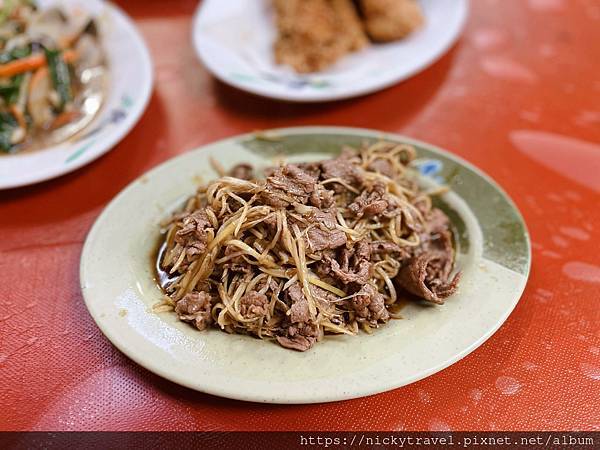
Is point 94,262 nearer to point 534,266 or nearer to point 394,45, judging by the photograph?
point 534,266

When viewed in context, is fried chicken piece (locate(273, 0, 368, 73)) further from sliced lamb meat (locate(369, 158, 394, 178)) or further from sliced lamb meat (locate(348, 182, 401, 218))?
sliced lamb meat (locate(348, 182, 401, 218))

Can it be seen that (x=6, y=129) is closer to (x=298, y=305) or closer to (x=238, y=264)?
(x=238, y=264)

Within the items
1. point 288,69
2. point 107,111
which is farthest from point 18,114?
point 288,69

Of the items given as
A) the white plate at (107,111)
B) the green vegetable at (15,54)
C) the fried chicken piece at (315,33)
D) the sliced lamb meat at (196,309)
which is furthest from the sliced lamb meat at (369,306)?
the green vegetable at (15,54)

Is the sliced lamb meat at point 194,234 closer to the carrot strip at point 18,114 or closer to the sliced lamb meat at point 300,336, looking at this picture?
the sliced lamb meat at point 300,336

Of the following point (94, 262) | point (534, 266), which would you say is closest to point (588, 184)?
point (534, 266)
